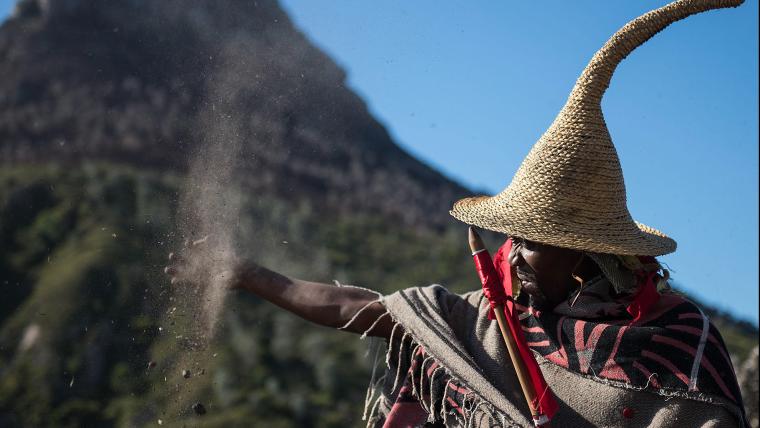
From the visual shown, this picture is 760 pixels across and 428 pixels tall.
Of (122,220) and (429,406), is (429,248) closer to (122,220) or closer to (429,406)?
(122,220)

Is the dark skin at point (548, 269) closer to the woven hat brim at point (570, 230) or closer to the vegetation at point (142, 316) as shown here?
the woven hat brim at point (570, 230)

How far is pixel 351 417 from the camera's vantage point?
23.3 meters

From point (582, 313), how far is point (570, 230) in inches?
14.2

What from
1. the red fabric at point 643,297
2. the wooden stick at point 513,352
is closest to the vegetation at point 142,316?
the wooden stick at point 513,352

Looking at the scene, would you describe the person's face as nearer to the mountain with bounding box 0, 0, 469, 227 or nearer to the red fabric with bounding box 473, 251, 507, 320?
the red fabric with bounding box 473, 251, 507, 320

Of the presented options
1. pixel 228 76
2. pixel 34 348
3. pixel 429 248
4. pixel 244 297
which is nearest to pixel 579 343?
pixel 228 76

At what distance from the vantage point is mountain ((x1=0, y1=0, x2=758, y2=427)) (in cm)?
409

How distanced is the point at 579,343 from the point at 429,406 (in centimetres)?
66

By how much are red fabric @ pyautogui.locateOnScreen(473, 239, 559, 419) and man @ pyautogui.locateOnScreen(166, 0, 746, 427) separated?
6 cm

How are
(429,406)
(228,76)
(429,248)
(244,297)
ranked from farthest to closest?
(429,248)
(244,297)
(228,76)
(429,406)

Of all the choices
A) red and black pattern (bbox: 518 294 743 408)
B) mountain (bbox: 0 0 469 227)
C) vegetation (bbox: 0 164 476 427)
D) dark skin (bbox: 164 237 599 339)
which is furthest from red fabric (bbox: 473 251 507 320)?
mountain (bbox: 0 0 469 227)

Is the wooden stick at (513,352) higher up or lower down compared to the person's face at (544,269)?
lower down

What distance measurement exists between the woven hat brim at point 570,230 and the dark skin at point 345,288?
11cm

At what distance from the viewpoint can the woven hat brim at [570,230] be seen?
3.28 m
